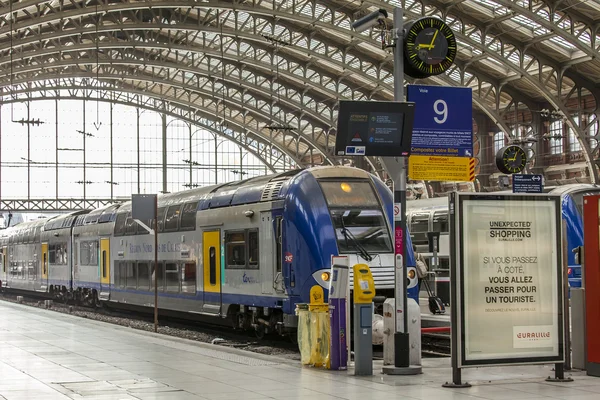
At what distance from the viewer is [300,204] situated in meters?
16.6

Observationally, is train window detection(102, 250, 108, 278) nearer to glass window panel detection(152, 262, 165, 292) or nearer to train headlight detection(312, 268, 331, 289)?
glass window panel detection(152, 262, 165, 292)

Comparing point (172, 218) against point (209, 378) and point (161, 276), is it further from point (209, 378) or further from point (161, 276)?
point (209, 378)

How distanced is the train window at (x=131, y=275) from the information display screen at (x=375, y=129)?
49.1 feet

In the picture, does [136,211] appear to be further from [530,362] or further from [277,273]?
[530,362]

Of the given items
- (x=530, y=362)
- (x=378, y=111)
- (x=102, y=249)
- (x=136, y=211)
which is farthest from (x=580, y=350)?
(x=102, y=249)

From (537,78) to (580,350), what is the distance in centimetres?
3525

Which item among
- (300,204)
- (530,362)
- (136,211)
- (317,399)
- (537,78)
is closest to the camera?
(317,399)

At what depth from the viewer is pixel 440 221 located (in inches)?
1083

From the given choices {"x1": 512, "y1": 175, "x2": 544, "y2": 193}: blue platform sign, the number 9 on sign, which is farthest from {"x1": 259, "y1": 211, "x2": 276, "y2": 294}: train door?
the number 9 on sign

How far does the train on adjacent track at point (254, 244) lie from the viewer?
53.8 ft

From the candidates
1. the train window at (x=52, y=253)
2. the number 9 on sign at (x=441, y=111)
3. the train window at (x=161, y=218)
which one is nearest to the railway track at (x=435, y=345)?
the number 9 on sign at (x=441, y=111)

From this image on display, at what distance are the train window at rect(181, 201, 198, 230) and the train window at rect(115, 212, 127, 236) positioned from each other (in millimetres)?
4890

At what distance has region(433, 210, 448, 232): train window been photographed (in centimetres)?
2734

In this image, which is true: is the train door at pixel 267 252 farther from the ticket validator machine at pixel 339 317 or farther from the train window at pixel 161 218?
the train window at pixel 161 218
